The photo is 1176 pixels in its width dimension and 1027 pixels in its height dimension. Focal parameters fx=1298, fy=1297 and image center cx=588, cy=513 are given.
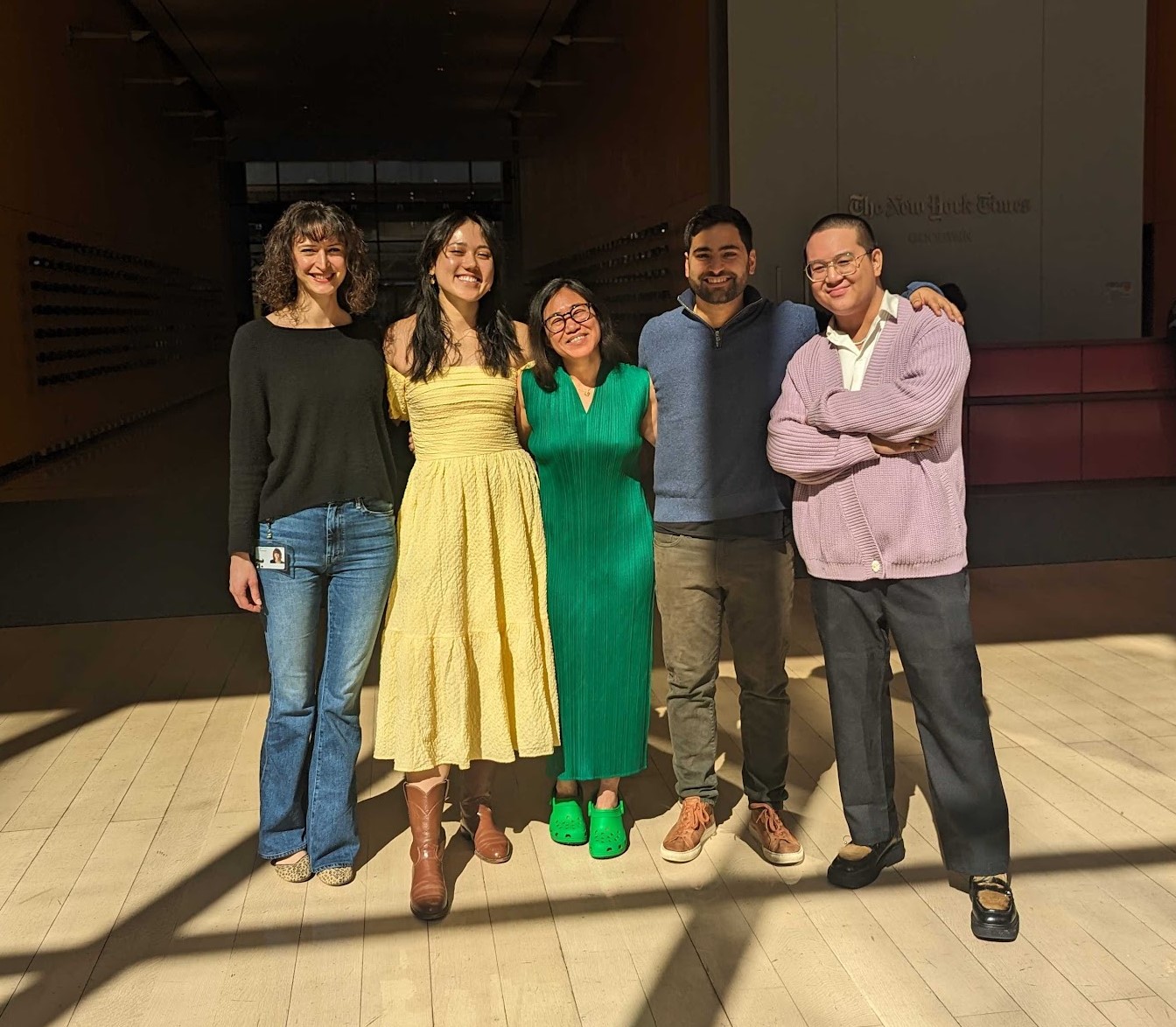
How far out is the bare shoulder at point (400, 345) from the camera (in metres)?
3.15

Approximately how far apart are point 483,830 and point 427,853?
1.00 ft

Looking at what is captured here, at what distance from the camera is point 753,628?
10.8 feet

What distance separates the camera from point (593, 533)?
129 inches

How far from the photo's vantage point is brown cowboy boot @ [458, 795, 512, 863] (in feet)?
11.1

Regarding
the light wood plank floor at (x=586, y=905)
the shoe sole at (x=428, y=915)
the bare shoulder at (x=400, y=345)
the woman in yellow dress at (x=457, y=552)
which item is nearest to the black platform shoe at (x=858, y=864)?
the light wood plank floor at (x=586, y=905)

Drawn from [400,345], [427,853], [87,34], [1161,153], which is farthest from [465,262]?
[1161,153]

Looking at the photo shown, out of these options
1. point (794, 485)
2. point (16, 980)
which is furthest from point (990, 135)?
point (16, 980)

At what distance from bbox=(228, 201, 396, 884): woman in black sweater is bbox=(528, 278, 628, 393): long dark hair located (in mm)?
382

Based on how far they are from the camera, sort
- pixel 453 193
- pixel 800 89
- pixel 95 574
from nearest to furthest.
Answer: pixel 95 574 < pixel 800 89 < pixel 453 193

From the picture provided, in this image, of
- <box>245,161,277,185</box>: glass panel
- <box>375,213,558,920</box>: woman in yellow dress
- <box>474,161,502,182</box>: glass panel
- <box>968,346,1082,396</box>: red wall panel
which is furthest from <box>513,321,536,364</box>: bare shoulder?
<box>245,161,277,185</box>: glass panel

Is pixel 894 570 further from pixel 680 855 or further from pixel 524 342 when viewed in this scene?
pixel 524 342

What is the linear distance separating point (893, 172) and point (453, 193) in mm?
17435

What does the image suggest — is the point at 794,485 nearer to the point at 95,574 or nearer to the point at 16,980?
the point at 16,980

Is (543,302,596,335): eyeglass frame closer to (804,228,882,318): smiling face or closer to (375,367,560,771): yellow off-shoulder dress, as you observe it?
(375,367,560,771): yellow off-shoulder dress
